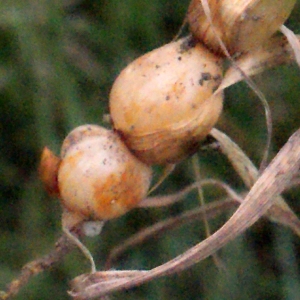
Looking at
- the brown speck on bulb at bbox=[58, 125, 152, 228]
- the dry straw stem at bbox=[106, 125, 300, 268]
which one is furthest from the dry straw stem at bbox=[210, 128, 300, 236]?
the brown speck on bulb at bbox=[58, 125, 152, 228]

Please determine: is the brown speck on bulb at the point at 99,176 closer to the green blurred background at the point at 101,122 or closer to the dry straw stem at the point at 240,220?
the dry straw stem at the point at 240,220

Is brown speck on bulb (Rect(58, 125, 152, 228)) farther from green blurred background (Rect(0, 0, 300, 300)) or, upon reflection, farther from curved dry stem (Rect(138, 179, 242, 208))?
green blurred background (Rect(0, 0, 300, 300))

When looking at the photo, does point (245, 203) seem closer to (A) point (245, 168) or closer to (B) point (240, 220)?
(B) point (240, 220)

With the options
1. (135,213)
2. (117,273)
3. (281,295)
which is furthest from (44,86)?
(281,295)

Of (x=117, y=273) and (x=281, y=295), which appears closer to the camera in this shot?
Result: (x=117, y=273)

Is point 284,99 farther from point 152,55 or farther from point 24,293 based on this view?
point 24,293

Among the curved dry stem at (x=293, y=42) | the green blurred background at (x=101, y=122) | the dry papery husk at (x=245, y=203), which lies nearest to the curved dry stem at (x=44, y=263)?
the dry papery husk at (x=245, y=203)

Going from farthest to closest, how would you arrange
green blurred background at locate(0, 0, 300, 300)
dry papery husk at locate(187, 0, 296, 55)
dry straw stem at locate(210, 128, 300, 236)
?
green blurred background at locate(0, 0, 300, 300) → dry straw stem at locate(210, 128, 300, 236) → dry papery husk at locate(187, 0, 296, 55)
